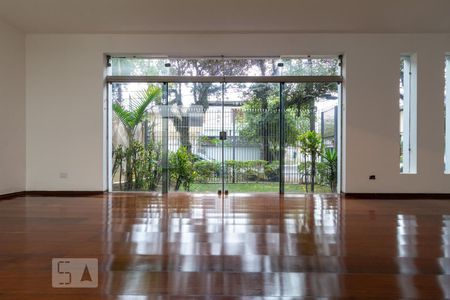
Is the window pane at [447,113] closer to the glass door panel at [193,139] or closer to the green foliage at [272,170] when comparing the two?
the green foliage at [272,170]

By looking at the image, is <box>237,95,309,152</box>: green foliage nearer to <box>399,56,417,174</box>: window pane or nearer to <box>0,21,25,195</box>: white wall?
<box>399,56,417,174</box>: window pane

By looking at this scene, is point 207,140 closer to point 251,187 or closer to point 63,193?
point 251,187

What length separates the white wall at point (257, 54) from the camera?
5.85 meters

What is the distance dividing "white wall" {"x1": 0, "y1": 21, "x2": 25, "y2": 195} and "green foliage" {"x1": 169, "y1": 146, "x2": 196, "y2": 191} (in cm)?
266

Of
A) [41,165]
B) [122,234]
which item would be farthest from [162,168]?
[122,234]

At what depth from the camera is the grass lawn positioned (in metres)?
6.22

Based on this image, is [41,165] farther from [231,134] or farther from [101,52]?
[231,134]

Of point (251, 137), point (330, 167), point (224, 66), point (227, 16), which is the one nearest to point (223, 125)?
point (251, 137)

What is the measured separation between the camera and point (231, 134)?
6277 millimetres

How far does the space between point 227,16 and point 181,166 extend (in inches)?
110

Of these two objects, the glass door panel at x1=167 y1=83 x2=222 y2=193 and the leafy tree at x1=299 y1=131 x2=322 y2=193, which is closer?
the leafy tree at x1=299 y1=131 x2=322 y2=193

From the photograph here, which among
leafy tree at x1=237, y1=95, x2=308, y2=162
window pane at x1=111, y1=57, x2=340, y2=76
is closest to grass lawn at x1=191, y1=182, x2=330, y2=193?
leafy tree at x1=237, y1=95, x2=308, y2=162

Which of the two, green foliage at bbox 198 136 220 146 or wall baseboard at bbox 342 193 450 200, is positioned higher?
green foliage at bbox 198 136 220 146

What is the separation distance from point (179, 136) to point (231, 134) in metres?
1.00
